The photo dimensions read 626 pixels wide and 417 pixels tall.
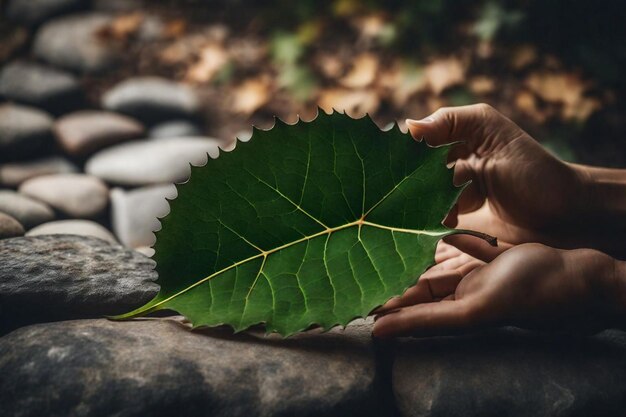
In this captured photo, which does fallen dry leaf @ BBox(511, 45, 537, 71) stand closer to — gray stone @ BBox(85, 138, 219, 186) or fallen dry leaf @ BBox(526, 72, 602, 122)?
fallen dry leaf @ BBox(526, 72, 602, 122)

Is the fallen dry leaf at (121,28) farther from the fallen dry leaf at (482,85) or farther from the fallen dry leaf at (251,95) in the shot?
the fallen dry leaf at (482,85)

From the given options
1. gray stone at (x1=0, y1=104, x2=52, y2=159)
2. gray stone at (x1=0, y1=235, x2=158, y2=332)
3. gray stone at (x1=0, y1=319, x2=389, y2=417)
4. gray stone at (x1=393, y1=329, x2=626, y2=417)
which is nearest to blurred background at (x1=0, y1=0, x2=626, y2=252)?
gray stone at (x1=0, y1=104, x2=52, y2=159)

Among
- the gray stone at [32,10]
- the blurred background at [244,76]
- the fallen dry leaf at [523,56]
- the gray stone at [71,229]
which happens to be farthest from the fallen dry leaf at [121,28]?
the fallen dry leaf at [523,56]

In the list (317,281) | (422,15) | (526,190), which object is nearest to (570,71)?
(422,15)

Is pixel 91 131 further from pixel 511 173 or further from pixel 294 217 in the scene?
pixel 511 173

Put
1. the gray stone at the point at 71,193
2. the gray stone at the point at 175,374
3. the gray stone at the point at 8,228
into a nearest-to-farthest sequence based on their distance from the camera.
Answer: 1. the gray stone at the point at 175,374
2. the gray stone at the point at 8,228
3. the gray stone at the point at 71,193

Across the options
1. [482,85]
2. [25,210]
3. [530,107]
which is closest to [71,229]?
[25,210]
